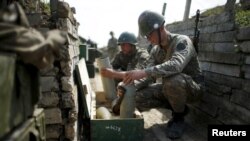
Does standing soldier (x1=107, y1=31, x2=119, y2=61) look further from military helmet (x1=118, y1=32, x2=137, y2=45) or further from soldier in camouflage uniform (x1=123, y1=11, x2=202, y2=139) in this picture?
soldier in camouflage uniform (x1=123, y1=11, x2=202, y2=139)

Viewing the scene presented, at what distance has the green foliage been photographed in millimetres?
3900

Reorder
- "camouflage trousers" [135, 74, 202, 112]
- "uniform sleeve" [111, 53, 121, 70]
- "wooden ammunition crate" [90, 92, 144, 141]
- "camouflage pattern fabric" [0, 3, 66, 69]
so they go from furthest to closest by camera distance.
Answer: "uniform sleeve" [111, 53, 121, 70]
"camouflage trousers" [135, 74, 202, 112]
"wooden ammunition crate" [90, 92, 144, 141]
"camouflage pattern fabric" [0, 3, 66, 69]

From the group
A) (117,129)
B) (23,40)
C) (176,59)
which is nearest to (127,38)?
(176,59)

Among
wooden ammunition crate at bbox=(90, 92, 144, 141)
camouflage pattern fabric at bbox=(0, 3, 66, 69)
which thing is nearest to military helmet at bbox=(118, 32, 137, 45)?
wooden ammunition crate at bbox=(90, 92, 144, 141)

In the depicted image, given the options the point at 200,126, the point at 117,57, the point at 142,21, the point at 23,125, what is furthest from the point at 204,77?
the point at 23,125

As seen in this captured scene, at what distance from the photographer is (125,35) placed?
571 cm

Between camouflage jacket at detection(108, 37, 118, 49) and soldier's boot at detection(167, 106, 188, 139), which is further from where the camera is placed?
camouflage jacket at detection(108, 37, 118, 49)

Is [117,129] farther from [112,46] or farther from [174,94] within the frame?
[112,46]

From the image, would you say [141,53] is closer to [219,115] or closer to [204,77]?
[204,77]

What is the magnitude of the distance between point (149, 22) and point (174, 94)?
1.04m

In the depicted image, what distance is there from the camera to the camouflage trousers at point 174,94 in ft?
12.9

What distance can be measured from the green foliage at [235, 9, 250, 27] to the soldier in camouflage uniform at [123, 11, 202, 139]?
682 millimetres

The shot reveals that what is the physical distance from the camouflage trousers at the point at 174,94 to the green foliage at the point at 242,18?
0.97 m

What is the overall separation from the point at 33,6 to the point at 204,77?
2853 millimetres
